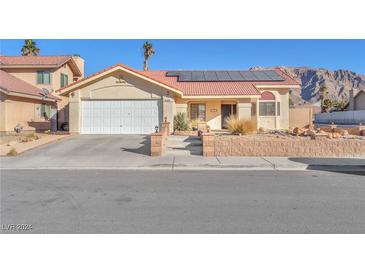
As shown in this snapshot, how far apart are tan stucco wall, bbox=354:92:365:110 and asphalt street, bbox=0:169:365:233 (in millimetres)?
A: 45218

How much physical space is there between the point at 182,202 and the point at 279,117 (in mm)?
19913

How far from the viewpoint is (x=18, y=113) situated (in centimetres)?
2164

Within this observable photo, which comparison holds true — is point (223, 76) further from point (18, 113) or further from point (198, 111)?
point (18, 113)

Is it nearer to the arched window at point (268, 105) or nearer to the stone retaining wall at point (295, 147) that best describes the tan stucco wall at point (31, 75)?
the arched window at point (268, 105)

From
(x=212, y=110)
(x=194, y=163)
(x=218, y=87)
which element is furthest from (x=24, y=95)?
(x=194, y=163)

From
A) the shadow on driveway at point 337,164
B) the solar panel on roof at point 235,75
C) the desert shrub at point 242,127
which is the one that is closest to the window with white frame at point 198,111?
the solar panel on roof at point 235,75

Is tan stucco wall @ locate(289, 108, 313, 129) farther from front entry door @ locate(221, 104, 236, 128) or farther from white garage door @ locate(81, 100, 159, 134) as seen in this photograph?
white garage door @ locate(81, 100, 159, 134)

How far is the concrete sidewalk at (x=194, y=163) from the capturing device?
33.3 ft

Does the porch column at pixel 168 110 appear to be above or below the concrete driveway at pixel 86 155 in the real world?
above

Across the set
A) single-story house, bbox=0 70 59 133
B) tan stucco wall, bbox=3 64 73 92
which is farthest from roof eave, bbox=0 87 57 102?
tan stucco wall, bbox=3 64 73 92

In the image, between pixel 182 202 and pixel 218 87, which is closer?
pixel 182 202

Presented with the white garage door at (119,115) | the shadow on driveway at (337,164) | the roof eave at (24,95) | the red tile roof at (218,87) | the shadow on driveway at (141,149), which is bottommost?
the shadow on driveway at (337,164)

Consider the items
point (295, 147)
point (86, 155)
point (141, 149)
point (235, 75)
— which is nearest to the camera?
point (295, 147)

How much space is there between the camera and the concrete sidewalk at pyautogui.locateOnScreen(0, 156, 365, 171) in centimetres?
1014
